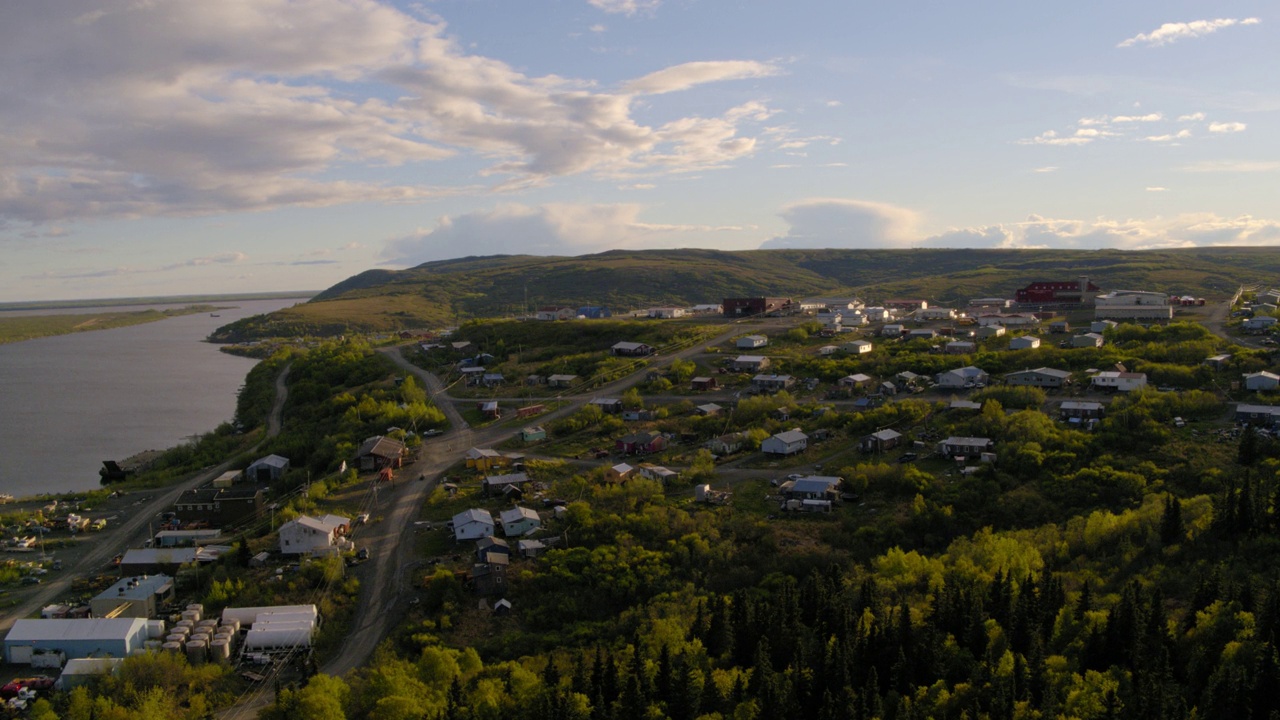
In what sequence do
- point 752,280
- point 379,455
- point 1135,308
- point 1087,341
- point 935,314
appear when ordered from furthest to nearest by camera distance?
point 752,280 → point 935,314 → point 1135,308 → point 1087,341 → point 379,455

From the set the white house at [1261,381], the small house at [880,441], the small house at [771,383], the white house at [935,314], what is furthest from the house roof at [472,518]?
the white house at [935,314]

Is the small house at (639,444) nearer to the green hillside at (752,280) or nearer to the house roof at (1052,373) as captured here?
the house roof at (1052,373)

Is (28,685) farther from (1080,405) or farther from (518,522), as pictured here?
(1080,405)

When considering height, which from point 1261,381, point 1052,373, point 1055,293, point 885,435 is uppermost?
point 1055,293

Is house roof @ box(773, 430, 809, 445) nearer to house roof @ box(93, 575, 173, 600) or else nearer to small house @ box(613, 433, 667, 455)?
small house @ box(613, 433, 667, 455)

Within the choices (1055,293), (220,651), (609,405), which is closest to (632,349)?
(609,405)

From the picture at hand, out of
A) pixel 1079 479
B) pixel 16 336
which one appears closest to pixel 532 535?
pixel 1079 479
